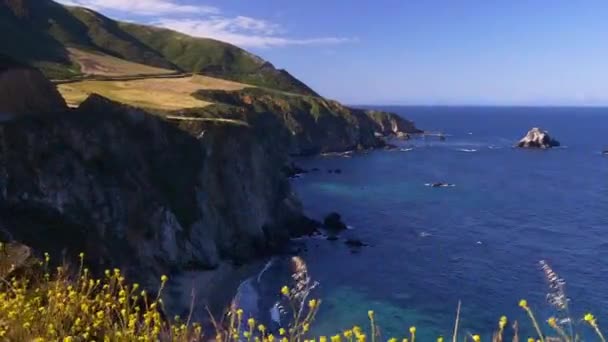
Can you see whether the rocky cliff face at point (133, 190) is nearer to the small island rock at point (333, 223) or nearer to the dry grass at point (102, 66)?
the small island rock at point (333, 223)

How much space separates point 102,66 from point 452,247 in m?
100

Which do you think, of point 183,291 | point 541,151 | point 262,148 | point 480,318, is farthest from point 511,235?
point 541,151

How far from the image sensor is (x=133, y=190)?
48281 millimetres

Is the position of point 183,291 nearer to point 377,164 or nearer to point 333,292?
point 333,292

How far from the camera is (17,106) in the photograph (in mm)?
45094

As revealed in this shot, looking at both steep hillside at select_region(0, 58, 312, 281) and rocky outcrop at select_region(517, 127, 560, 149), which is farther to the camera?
rocky outcrop at select_region(517, 127, 560, 149)

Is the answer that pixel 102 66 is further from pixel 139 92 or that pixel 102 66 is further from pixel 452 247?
pixel 452 247

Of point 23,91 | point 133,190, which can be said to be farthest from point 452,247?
point 23,91

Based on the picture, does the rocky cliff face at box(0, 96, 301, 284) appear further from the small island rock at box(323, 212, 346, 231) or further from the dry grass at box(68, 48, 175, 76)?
the dry grass at box(68, 48, 175, 76)

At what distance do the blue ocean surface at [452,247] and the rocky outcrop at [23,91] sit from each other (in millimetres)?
24756

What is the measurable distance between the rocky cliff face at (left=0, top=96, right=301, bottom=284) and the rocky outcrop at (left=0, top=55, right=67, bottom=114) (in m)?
1.87

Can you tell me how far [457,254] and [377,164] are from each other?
247 feet

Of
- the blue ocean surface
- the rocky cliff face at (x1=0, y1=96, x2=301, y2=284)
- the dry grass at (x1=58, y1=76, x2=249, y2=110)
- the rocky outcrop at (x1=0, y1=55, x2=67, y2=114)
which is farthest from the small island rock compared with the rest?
the rocky outcrop at (x1=0, y1=55, x2=67, y2=114)

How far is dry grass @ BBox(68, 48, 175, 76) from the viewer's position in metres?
126
